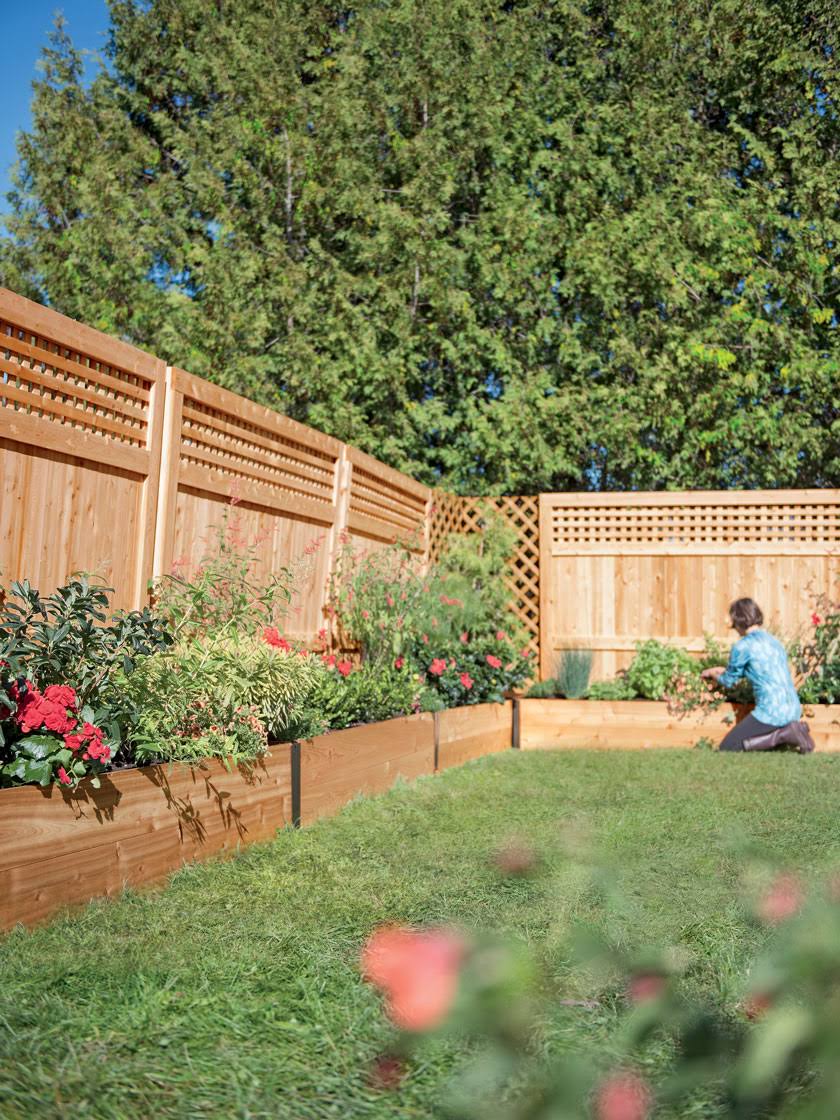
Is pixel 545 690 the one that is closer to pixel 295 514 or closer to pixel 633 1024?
pixel 295 514

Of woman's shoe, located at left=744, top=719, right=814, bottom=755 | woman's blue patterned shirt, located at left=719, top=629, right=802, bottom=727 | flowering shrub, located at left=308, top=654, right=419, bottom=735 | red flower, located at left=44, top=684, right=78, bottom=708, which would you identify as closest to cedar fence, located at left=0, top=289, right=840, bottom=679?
flowering shrub, located at left=308, top=654, right=419, bottom=735

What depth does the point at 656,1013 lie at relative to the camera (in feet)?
2.41

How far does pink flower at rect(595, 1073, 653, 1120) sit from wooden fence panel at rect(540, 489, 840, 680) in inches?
335

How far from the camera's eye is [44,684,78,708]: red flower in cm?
292

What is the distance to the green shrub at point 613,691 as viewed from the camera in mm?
8566

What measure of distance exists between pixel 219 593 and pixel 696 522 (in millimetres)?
5605

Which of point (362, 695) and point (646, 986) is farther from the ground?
point (362, 695)

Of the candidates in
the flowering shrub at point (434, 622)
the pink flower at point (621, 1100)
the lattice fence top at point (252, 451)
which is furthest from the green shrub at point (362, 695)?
the pink flower at point (621, 1100)

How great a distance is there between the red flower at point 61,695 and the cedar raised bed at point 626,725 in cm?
556

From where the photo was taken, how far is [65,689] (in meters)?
2.97

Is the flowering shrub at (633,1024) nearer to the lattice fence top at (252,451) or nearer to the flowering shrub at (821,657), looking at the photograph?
the lattice fence top at (252,451)

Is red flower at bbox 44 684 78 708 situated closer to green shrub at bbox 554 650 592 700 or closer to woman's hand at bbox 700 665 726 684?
woman's hand at bbox 700 665 726 684

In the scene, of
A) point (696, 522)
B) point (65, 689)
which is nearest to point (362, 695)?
point (65, 689)

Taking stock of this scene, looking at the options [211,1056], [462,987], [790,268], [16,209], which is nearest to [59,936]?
[211,1056]
